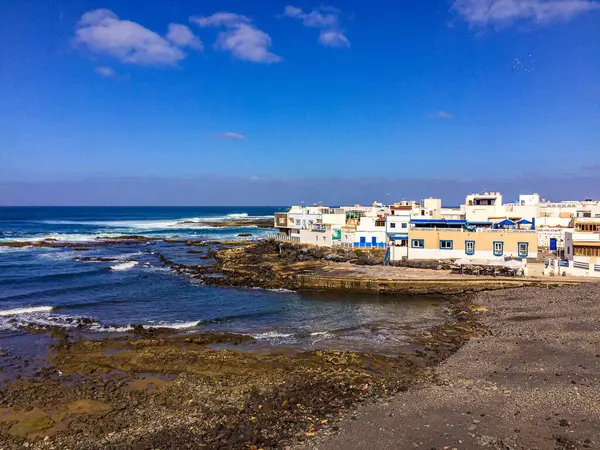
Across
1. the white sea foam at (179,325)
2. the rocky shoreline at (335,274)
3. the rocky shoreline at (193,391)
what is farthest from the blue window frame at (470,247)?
the white sea foam at (179,325)

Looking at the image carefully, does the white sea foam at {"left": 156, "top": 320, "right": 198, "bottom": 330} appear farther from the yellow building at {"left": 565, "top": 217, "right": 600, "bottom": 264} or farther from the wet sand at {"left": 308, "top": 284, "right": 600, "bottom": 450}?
the yellow building at {"left": 565, "top": 217, "right": 600, "bottom": 264}

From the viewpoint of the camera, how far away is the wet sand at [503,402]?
13.1m

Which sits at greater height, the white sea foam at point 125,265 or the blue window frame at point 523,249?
the blue window frame at point 523,249

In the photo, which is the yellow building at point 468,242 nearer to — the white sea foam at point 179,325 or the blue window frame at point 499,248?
the blue window frame at point 499,248

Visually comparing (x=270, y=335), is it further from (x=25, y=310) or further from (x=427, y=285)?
(x=25, y=310)

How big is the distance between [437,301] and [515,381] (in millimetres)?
16494

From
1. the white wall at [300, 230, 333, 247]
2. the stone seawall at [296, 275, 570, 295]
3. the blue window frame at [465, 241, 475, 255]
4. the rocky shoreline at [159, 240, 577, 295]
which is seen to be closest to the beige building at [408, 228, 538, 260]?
the blue window frame at [465, 241, 475, 255]

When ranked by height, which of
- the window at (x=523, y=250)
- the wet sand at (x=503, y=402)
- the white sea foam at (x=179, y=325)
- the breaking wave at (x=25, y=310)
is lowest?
the white sea foam at (x=179, y=325)

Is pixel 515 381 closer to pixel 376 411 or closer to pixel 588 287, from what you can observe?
pixel 376 411

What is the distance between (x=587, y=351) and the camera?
2002 cm

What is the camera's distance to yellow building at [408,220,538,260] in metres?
42.2

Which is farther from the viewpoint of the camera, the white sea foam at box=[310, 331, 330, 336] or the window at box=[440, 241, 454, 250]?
the window at box=[440, 241, 454, 250]

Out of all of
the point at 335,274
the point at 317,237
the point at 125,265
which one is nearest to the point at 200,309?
the point at 335,274

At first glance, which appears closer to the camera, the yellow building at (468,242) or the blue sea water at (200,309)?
the blue sea water at (200,309)
